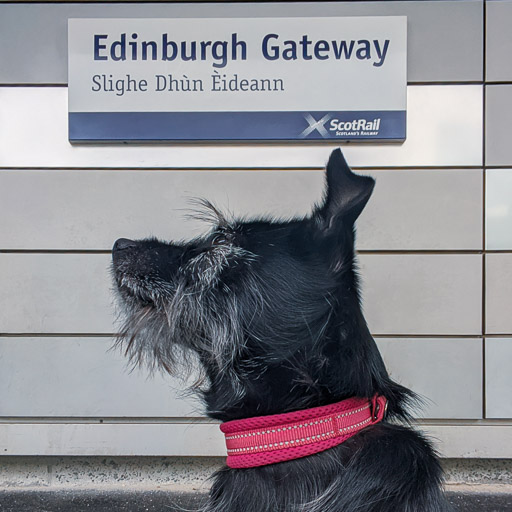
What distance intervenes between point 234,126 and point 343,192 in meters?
2.02

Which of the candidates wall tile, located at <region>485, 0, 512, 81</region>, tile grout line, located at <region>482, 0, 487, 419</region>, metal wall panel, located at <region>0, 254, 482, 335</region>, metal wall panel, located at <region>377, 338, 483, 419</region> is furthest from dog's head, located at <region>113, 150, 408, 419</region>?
wall tile, located at <region>485, 0, 512, 81</region>

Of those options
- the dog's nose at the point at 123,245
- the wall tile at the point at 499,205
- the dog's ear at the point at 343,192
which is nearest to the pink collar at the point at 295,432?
the dog's ear at the point at 343,192

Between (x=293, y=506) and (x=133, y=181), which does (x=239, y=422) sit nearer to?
(x=293, y=506)

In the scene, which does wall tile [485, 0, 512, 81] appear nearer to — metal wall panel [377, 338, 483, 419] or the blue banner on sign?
the blue banner on sign

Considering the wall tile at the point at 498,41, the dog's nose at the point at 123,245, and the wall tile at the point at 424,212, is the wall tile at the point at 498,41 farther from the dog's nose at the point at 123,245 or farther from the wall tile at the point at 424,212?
the dog's nose at the point at 123,245

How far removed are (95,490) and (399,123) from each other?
2.96 meters

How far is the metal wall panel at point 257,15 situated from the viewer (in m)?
3.21

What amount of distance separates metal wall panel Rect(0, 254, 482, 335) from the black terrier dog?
68.8 inches

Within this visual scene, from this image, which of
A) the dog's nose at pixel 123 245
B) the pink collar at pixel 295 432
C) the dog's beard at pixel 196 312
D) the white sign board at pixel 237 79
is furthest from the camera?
the white sign board at pixel 237 79

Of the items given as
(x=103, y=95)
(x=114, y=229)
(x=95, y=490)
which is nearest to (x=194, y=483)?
(x=95, y=490)

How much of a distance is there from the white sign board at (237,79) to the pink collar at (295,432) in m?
2.20

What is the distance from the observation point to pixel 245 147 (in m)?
3.25

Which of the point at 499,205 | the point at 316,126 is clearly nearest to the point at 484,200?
the point at 499,205

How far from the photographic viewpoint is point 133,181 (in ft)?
10.7
